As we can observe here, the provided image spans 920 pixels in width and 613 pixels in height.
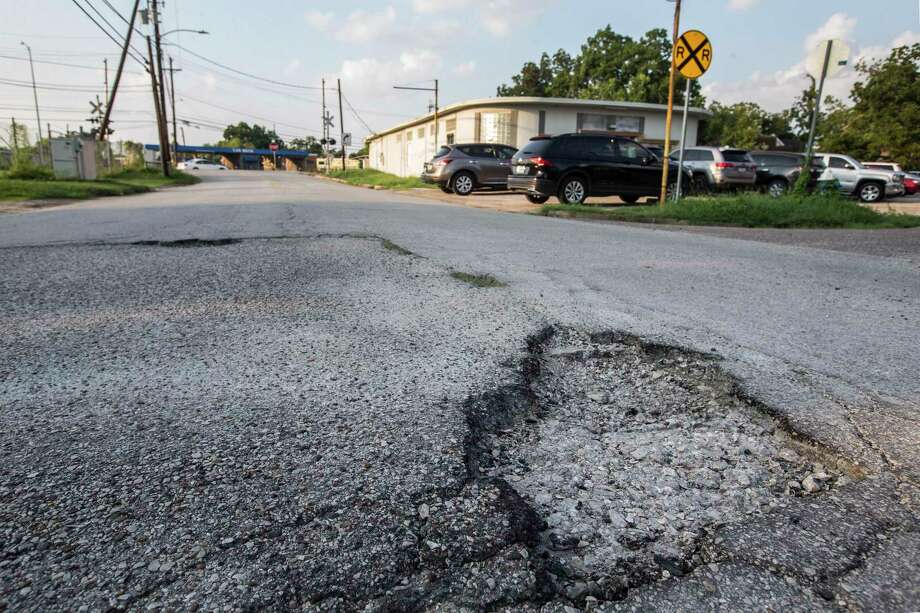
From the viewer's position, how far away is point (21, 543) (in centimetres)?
139

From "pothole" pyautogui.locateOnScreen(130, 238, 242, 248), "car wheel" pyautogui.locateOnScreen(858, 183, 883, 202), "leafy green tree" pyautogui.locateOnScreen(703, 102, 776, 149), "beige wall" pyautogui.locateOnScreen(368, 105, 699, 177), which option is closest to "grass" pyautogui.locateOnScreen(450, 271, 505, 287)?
"pothole" pyautogui.locateOnScreen(130, 238, 242, 248)

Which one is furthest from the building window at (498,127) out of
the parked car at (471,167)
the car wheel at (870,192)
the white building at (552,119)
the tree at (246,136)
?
the tree at (246,136)

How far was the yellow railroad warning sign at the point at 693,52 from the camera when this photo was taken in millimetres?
10453

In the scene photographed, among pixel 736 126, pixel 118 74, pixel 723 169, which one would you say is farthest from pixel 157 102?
pixel 736 126

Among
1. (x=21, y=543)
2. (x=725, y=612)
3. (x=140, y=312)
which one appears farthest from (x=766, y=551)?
(x=140, y=312)

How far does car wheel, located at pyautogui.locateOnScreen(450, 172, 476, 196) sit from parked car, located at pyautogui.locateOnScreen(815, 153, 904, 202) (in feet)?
38.1

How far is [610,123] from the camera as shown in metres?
30.7

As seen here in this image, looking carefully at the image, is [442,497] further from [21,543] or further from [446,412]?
[21,543]

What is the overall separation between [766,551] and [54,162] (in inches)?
1042

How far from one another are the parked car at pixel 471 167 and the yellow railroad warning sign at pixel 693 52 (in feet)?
29.1

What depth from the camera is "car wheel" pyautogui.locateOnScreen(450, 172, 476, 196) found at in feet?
63.7

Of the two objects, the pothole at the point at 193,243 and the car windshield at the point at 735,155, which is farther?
the car windshield at the point at 735,155

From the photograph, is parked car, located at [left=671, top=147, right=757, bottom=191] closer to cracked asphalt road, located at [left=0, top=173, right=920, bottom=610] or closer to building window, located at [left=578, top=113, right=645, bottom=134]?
cracked asphalt road, located at [left=0, top=173, right=920, bottom=610]

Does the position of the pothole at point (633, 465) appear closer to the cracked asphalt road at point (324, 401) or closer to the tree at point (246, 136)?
the cracked asphalt road at point (324, 401)
